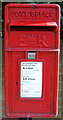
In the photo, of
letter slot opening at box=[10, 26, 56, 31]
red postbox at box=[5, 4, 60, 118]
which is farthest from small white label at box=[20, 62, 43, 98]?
letter slot opening at box=[10, 26, 56, 31]

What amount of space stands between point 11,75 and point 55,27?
79cm

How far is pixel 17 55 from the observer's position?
93.1 inches

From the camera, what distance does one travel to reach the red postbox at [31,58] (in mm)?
2316

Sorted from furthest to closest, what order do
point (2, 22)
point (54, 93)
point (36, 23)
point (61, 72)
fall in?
1. point (61, 72)
2. point (2, 22)
3. point (54, 93)
4. point (36, 23)

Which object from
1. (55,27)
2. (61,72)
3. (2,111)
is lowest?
(2,111)

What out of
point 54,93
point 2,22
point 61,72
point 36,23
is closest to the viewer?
point 36,23

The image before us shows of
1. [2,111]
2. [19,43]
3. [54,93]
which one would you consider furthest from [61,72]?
[19,43]

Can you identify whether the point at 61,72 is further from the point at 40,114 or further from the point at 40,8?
the point at 40,8

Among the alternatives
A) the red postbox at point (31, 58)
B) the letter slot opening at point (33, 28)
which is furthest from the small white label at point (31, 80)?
the letter slot opening at point (33, 28)

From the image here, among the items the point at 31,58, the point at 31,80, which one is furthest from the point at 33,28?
the point at 31,80

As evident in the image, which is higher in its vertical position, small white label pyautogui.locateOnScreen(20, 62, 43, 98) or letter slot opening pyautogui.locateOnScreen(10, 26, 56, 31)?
→ letter slot opening pyautogui.locateOnScreen(10, 26, 56, 31)

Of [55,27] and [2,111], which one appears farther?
[2,111]

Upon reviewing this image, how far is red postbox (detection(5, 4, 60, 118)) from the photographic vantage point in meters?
2.32

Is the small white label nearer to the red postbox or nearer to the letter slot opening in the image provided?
the red postbox
